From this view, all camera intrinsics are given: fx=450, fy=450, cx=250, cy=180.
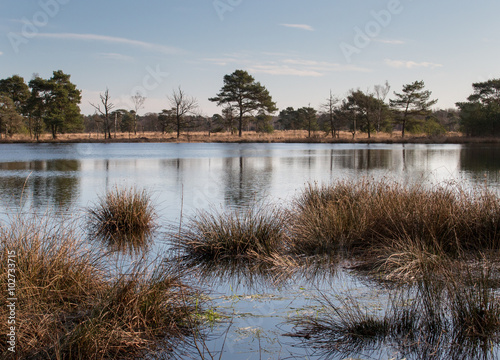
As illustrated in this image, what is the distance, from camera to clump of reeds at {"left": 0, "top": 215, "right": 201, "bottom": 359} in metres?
3.75

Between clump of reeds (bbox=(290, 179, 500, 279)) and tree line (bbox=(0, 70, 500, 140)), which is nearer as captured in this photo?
clump of reeds (bbox=(290, 179, 500, 279))

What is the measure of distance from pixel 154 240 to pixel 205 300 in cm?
367

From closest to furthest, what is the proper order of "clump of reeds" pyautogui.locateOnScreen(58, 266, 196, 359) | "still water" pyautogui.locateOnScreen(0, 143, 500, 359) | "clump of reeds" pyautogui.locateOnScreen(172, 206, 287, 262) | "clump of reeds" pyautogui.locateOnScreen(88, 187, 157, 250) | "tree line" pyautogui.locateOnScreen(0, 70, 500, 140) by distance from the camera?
"clump of reeds" pyautogui.locateOnScreen(58, 266, 196, 359) < "still water" pyautogui.locateOnScreen(0, 143, 500, 359) < "clump of reeds" pyautogui.locateOnScreen(172, 206, 287, 262) < "clump of reeds" pyautogui.locateOnScreen(88, 187, 157, 250) < "tree line" pyautogui.locateOnScreen(0, 70, 500, 140)

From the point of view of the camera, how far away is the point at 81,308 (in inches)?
177

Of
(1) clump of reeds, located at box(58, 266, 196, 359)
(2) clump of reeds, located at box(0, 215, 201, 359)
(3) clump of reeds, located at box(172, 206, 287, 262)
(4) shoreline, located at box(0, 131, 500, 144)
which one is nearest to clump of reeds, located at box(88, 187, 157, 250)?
(3) clump of reeds, located at box(172, 206, 287, 262)

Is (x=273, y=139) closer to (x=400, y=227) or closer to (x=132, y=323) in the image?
(x=400, y=227)

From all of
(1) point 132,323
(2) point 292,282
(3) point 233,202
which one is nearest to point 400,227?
(2) point 292,282

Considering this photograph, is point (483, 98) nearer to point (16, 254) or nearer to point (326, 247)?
point (326, 247)

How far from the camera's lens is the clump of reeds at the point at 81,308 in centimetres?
375

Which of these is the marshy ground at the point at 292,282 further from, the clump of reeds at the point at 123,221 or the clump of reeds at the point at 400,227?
the clump of reeds at the point at 123,221

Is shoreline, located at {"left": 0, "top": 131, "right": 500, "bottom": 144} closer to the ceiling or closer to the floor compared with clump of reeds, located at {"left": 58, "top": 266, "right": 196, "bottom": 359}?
closer to the ceiling

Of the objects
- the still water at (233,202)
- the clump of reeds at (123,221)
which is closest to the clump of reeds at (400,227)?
the still water at (233,202)

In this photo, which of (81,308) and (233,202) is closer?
(81,308)

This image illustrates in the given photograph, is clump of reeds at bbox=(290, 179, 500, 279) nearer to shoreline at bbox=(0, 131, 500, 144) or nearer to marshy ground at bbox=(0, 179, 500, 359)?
marshy ground at bbox=(0, 179, 500, 359)
